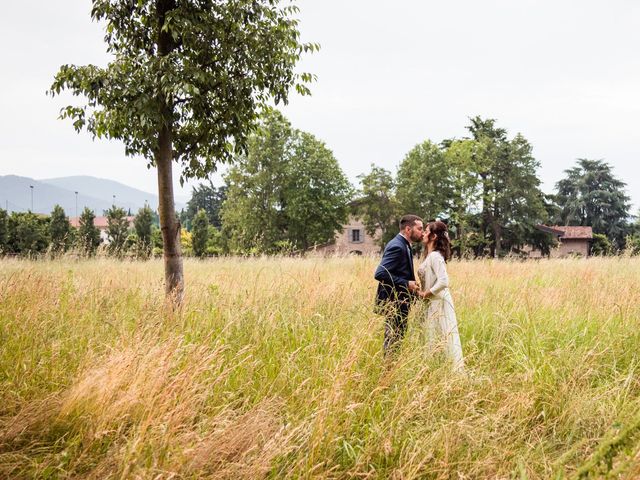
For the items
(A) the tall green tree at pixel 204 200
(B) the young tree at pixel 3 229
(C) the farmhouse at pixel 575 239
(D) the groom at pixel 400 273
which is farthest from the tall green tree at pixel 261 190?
(A) the tall green tree at pixel 204 200

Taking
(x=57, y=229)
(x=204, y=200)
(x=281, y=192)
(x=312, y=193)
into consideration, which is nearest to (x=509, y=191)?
(x=312, y=193)

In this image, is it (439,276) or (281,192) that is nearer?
(439,276)

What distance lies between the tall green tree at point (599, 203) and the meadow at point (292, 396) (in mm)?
61376

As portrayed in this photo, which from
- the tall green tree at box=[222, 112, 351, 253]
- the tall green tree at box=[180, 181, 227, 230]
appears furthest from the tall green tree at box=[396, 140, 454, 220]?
the tall green tree at box=[180, 181, 227, 230]

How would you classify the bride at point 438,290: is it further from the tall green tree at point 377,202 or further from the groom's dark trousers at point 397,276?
the tall green tree at point 377,202

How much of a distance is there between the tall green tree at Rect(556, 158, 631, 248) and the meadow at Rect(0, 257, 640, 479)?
61.4 m

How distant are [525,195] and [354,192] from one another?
16.3m

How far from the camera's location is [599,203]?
199 feet

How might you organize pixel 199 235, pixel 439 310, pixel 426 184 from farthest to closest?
pixel 426 184, pixel 199 235, pixel 439 310

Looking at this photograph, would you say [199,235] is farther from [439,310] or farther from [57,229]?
[439,310]

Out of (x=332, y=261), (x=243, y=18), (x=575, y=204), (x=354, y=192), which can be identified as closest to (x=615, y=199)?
(x=575, y=204)

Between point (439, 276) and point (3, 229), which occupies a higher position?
point (3, 229)

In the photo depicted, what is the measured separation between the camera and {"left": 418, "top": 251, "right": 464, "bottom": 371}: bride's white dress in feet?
16.1

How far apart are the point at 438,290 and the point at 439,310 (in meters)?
0.25
